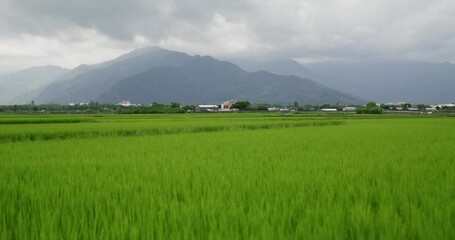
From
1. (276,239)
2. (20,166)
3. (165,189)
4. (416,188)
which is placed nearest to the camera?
(276,239)

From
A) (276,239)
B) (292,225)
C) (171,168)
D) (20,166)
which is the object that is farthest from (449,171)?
(20,166)

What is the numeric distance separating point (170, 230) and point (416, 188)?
8.48ft

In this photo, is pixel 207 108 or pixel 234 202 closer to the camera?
pixel 234 202

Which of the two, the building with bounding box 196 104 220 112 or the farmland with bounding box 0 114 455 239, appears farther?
the building with bounding box 196 104 220 112

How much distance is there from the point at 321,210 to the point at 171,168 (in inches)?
122

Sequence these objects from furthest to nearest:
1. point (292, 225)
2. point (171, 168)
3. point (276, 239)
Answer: point (171, 168), point (292, 225), point (276, 239)

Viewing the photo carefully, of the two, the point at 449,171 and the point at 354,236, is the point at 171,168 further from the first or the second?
the point at 449,171

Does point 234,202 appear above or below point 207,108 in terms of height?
below

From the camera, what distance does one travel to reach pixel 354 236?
2250 millimetres

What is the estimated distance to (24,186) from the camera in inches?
154

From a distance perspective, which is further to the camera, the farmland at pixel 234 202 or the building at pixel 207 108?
the building at pixel 207 108

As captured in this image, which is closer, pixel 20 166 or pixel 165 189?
pixel 165 189

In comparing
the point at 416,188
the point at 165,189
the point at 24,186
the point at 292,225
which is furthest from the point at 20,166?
the point at 416,188

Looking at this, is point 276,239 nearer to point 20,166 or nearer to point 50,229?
point 50,229
